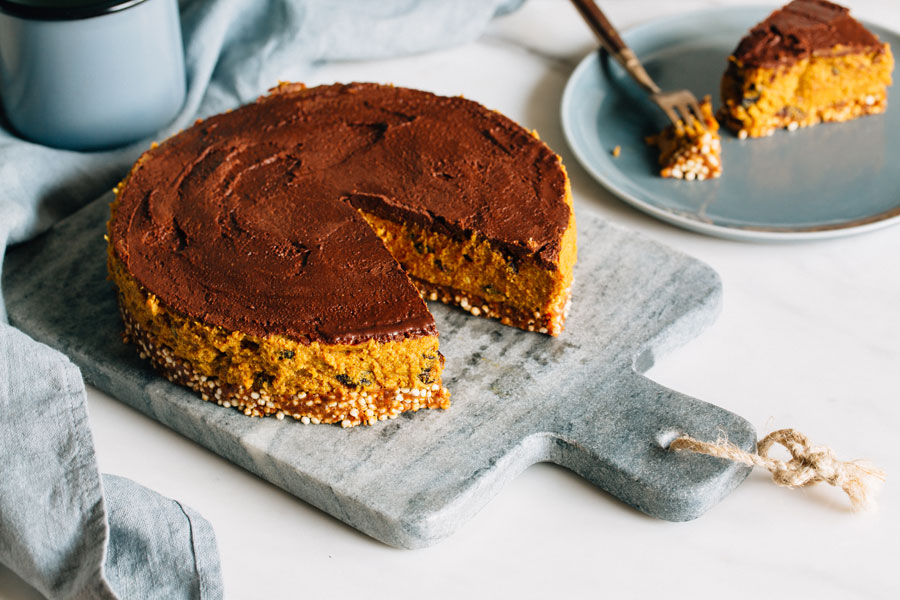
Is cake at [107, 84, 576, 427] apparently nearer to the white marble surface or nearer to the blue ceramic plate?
the white marble surface

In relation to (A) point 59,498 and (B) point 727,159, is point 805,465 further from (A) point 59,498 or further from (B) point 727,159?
(A) point 59,498

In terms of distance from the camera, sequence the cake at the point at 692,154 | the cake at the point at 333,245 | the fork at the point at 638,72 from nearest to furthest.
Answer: the cake at the point at 333,245
the cake at the point at 692,154
the fork at the point at 638,72

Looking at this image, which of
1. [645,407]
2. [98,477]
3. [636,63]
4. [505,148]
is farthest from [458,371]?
[636,63]

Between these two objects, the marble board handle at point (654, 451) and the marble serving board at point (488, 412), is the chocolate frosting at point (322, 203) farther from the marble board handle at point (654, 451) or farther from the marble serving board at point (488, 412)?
the marble board handle at point (654, 451)

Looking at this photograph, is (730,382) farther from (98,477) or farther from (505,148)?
(98,477)

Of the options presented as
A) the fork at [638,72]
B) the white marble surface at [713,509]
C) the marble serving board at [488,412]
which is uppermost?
the fork at [638,72]

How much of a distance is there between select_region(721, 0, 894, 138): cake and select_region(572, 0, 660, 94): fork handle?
290mm

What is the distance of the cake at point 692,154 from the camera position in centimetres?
337

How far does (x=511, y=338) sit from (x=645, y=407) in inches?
17.4

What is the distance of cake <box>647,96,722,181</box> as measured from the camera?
3.37 m

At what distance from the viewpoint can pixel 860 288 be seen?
3.06 m

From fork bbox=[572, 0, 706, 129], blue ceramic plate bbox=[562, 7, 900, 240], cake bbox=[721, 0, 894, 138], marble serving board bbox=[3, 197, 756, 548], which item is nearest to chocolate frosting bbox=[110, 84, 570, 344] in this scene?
marble serving board bbox=[3, 197, 756, 548]

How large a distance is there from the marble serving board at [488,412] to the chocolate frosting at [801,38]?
0.93 metres

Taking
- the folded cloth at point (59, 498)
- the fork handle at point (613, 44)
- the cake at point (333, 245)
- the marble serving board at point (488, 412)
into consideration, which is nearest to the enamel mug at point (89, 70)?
the folded cloth at point (59, 498)
